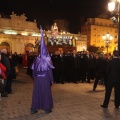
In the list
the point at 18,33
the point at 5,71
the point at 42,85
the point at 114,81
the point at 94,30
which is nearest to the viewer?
the point at 42,85

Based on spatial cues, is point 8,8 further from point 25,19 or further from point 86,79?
point 86,79

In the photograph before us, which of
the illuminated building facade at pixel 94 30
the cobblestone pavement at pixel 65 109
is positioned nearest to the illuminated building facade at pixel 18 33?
the illuminated building facade at pixel 94 30

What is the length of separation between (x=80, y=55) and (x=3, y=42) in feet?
142

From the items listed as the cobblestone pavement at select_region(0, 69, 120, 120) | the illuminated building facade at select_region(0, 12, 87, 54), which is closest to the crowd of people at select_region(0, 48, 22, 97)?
the cobblestone pavement at select_region(0, 69, 120, 120)

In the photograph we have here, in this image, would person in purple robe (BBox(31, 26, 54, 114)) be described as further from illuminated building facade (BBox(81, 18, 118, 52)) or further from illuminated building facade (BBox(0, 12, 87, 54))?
illuminated building facade (BBox(81, 18, 118, 52))

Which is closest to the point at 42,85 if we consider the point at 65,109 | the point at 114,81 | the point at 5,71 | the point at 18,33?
the point at 65,109

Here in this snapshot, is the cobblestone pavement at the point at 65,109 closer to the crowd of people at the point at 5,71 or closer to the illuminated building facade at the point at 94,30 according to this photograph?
the crowd of people at the point at 5,71

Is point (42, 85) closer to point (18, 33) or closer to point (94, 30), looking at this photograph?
point (18, 33)

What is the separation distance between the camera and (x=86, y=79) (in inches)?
700

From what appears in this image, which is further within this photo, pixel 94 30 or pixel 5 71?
pixel 94 30

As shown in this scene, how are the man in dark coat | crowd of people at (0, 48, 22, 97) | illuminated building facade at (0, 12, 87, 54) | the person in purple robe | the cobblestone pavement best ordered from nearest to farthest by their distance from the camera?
the cobblestone pavement, the person in purple robe, the man in dark coat, crowd of people at (0, 48, 22, 97), illuminated building facade at (0, 12, 87, 54)

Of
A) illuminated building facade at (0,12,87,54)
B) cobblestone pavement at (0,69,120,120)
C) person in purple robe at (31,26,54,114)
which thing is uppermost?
illuminated building facade at (0,12,87,54)

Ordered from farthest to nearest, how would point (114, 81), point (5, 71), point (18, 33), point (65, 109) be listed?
point (18, 33)
point (5, 71)
point (114, 81)
point (65, 109)

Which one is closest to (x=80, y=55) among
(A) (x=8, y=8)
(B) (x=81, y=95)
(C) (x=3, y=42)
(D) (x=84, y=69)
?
(D) (x=84, y=69)
